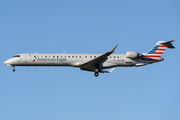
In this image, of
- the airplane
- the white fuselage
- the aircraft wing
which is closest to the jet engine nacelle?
the airplane

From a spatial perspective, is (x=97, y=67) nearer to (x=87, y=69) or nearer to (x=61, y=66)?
(x=87, y=69)

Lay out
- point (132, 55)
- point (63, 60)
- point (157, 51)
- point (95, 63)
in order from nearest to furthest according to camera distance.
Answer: point (95, 63)
point (63, 60)
point (132, 55)
point (157, 51)

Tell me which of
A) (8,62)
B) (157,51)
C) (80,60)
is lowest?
(80,60)

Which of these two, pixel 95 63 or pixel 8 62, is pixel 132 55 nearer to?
pixel 95 63

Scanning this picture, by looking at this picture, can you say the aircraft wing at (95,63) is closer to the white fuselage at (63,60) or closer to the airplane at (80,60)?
the airplane at (80,60)

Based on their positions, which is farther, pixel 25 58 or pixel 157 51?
pixel 157 51

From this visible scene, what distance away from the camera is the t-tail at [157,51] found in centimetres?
4459

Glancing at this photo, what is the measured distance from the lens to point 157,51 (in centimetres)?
4500

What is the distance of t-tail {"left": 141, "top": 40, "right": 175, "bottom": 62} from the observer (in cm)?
4459

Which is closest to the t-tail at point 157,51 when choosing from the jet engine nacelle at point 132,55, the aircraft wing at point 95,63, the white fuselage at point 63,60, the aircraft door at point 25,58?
the jet engine nacelle at point 132,55

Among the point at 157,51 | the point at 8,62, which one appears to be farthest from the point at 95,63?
the point at 8,62

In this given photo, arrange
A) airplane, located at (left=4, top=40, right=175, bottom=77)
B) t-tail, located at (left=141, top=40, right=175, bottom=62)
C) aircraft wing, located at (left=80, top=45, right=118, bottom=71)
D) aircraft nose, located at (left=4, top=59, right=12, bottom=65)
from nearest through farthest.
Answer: aircraft wing, located at (left=80, top=45, right=118, bottom=71), airplane, located at (left=4, top=40, right=175, bottom=77), aircraft nose, located at (left=4, top=59, right=12, bottom=65), t-tail, located at (left=141, top=40, right=175, bottom=62)

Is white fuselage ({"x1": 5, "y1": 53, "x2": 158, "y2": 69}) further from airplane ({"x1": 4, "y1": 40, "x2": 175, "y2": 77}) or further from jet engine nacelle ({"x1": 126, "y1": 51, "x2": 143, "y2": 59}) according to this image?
jet engine nacelle ({"x1": 126, "y1": 51, "x2": 143, "y2": 59})

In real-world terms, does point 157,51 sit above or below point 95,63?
above
